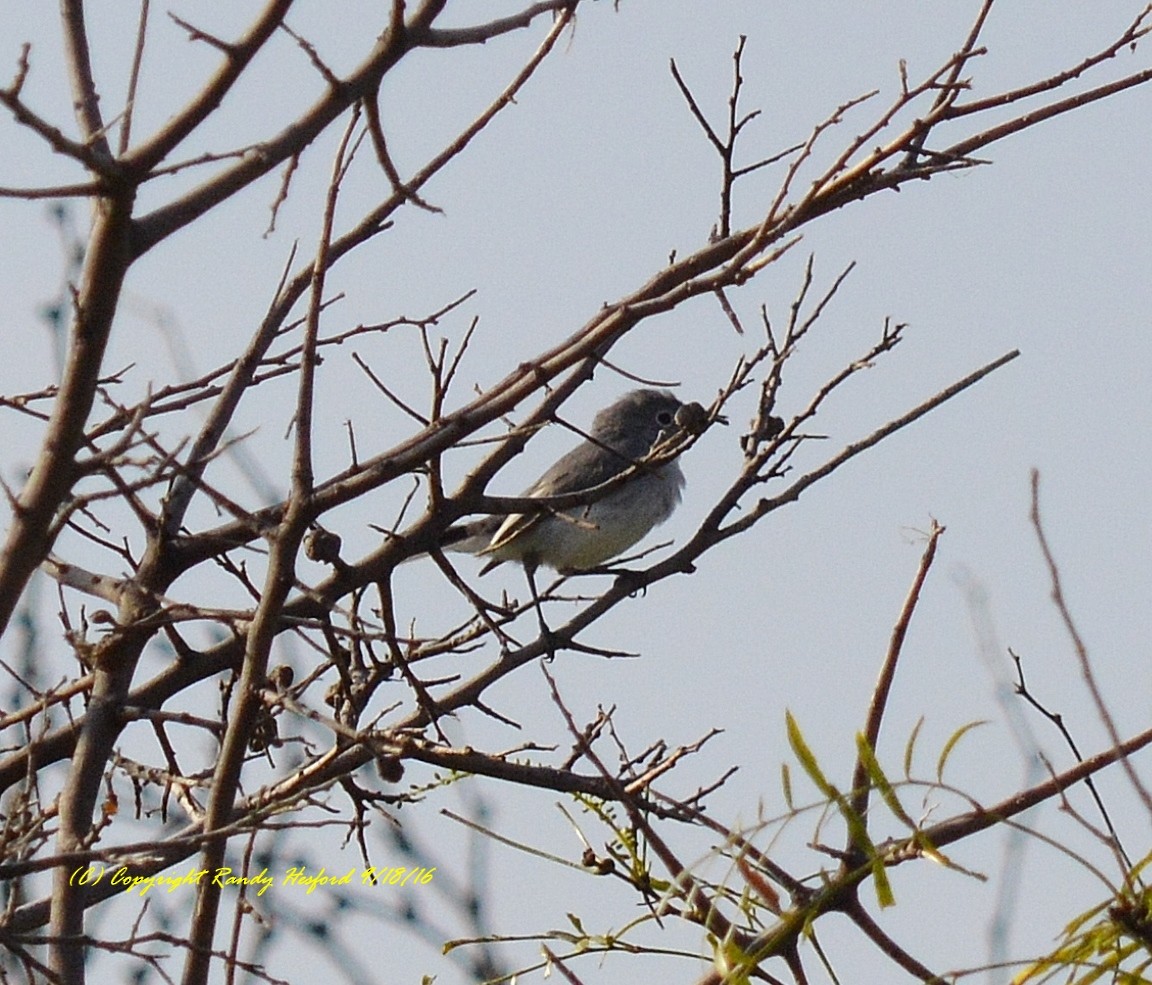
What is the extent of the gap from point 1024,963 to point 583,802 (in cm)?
148

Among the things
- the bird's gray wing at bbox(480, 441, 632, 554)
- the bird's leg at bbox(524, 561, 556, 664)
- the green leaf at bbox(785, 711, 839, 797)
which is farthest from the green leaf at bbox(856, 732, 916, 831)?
the bird's gray wing at bbox(480, 441, 632, 554)

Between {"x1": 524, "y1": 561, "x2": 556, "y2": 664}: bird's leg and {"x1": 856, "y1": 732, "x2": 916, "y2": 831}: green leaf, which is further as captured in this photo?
{"x1": 524, "y1": 561, "x2": 556, "y2": 664}: bird's leg

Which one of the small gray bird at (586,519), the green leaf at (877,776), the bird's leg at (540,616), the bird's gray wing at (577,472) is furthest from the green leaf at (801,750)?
the bird's gray wing at (577,472)

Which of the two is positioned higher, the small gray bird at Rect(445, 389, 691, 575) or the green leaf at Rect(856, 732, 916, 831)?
the small gray bird at Rect(445, 389, 691, 575)

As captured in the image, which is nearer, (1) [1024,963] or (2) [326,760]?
(1) [1024,963]

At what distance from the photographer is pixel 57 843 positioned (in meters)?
3.27

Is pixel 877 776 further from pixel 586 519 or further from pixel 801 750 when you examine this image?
pixel 586 519

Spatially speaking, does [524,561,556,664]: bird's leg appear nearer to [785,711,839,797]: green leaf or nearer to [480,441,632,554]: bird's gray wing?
[480,441,632,554]: bird's gray wing

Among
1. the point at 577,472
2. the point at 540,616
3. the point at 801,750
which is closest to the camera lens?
the point at 801,750

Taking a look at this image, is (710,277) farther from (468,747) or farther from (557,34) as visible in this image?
(468,747)

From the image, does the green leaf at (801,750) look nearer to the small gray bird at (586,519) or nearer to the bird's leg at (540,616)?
the bird's leg at (540,616)

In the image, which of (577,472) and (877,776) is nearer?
(877,776)

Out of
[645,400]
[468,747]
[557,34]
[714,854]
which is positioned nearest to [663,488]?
[645,400]

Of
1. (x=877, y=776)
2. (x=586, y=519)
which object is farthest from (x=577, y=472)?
(x=877, y=776)
